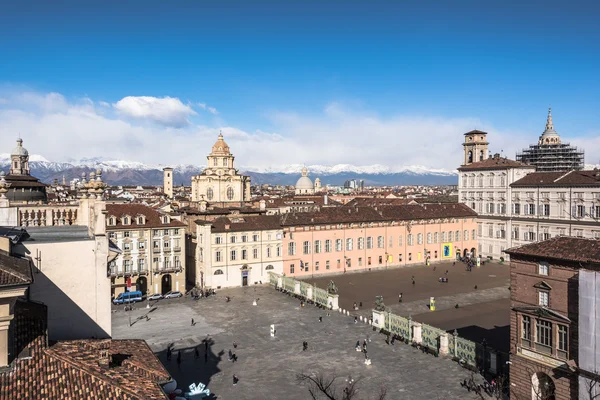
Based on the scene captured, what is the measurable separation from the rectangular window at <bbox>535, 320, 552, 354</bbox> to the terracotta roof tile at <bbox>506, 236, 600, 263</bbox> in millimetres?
3225

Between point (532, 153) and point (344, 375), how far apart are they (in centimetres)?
8195

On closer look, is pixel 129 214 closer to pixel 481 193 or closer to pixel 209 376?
pixel 209 376

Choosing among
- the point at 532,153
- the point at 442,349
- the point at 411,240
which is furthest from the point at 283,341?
the point at 532,153

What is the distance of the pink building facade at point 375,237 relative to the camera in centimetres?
6494

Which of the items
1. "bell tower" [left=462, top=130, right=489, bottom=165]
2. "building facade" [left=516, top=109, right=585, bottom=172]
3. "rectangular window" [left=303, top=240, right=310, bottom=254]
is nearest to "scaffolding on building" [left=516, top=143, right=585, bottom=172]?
"building facade" [left=516, top=109, right=585, bottom=172]

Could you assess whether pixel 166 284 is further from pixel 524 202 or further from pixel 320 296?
pixel 524 202

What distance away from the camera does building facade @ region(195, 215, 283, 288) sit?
57.0m

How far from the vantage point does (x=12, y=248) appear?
13.4 m

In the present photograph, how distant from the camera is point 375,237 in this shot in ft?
232

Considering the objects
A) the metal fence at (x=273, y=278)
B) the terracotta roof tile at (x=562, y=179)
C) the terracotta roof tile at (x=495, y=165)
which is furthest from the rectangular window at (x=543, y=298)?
the terracotta roof tile at (x=495, y=165)

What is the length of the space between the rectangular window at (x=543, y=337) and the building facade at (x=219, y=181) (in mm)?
60246

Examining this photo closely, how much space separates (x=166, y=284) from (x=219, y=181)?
87.1 ft

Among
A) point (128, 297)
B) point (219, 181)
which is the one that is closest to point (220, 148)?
point (219, 181)

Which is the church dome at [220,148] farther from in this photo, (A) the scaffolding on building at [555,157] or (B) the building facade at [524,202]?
(A) the scaffolding on building at [555,157]
